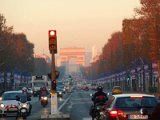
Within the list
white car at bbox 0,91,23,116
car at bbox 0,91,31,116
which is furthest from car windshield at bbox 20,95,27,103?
white car at bbox 0,91,23,116

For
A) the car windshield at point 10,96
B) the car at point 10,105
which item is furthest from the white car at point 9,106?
the car windshield at point 10,96

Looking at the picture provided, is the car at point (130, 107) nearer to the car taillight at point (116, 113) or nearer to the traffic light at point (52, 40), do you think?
the car taillight at point (116, 113)

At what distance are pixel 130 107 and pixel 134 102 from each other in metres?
0.28

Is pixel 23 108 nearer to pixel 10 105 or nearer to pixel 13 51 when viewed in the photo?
pixel 10 105

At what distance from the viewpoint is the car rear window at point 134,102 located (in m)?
18.3

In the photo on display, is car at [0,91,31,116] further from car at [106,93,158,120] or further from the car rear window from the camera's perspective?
the car rear window

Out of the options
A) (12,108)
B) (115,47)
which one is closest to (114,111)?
(12,108)

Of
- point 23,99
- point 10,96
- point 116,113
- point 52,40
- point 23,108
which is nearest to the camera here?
point 116,113

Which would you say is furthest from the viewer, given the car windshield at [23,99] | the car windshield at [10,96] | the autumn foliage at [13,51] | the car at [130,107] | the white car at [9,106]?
the autumn foliage at [13,51]

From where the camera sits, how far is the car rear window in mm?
18297

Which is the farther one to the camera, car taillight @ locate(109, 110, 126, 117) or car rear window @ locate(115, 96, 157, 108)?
car rear window @ locate(115, 96, 157, 108)

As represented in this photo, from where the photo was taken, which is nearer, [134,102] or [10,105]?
[134,102]

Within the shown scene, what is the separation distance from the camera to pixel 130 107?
1819cm

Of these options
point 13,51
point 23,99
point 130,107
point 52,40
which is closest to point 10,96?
point 23,99
